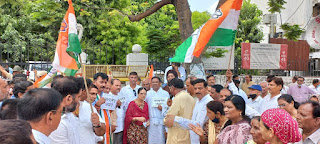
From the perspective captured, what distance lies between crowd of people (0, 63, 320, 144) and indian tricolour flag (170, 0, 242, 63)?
866 millimetres

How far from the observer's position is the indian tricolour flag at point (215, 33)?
25.2 feet

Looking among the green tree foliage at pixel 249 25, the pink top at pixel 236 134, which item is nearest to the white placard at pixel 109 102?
the pink top at pixel 236 134

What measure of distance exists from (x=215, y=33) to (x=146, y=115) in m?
2.23

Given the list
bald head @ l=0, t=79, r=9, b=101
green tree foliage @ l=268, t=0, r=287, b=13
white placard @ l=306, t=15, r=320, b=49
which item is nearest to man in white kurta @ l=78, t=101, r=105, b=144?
bald head @ l=0, t=79, r=9, b=101

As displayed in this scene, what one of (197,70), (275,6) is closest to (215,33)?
(197,70)

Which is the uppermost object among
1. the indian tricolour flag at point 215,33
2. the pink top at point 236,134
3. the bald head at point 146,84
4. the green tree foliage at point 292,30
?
the green tree foliage at point 292,30

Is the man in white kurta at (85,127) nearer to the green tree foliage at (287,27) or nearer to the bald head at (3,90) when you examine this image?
the bald head at (3,90)

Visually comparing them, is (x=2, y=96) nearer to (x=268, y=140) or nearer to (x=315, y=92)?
(x=268, y=140)

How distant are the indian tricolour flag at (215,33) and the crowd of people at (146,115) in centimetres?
87

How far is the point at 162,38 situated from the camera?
600 inches

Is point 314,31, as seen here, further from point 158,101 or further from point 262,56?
point 158,101

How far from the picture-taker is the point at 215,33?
26.3 feet

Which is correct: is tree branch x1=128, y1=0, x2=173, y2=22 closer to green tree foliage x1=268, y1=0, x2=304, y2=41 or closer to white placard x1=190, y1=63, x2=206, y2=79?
white placard x1=190, y1=63, x2=206, y2=79

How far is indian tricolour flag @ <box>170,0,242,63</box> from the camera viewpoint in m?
7.67
